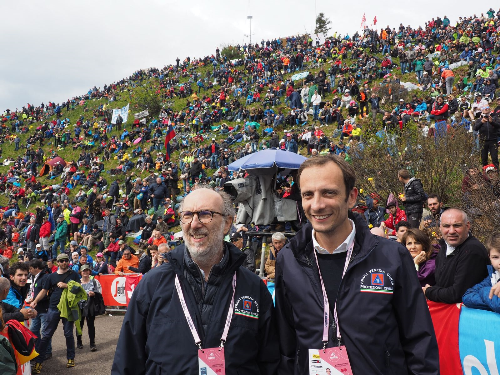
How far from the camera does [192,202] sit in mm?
2740

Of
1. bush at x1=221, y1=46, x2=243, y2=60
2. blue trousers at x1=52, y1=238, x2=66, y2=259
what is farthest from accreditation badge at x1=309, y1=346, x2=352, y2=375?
bush at x1=221, y1=46, x2=243, y2=60

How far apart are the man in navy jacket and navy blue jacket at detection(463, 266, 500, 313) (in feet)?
6.15

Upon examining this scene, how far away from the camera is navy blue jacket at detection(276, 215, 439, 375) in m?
2.23

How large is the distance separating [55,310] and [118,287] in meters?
3.97

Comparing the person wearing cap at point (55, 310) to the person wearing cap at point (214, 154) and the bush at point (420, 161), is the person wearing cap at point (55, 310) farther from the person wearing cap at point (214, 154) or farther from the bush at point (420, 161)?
the person wearing cap at point (214, 154)

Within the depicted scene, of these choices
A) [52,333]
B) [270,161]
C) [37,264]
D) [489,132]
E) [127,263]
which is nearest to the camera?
[52,333]

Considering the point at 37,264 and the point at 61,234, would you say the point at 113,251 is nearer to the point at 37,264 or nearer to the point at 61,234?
the point at 61,234

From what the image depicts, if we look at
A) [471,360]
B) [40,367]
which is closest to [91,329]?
[40,367]

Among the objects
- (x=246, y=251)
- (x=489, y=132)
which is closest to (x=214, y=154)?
(x=489, y=132)

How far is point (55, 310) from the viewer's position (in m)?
7.79

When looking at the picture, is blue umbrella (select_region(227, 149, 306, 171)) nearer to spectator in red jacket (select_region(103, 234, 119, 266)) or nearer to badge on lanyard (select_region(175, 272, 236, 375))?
badge on lanyard (select_region(175, 272, 236, 375))

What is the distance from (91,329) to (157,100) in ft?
129

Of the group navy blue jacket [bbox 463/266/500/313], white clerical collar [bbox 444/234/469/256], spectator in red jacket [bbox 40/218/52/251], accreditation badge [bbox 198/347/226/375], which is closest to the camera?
accreditation badge [bbox 198/347/226/375]

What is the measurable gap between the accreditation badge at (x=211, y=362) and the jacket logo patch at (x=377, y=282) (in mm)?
819
